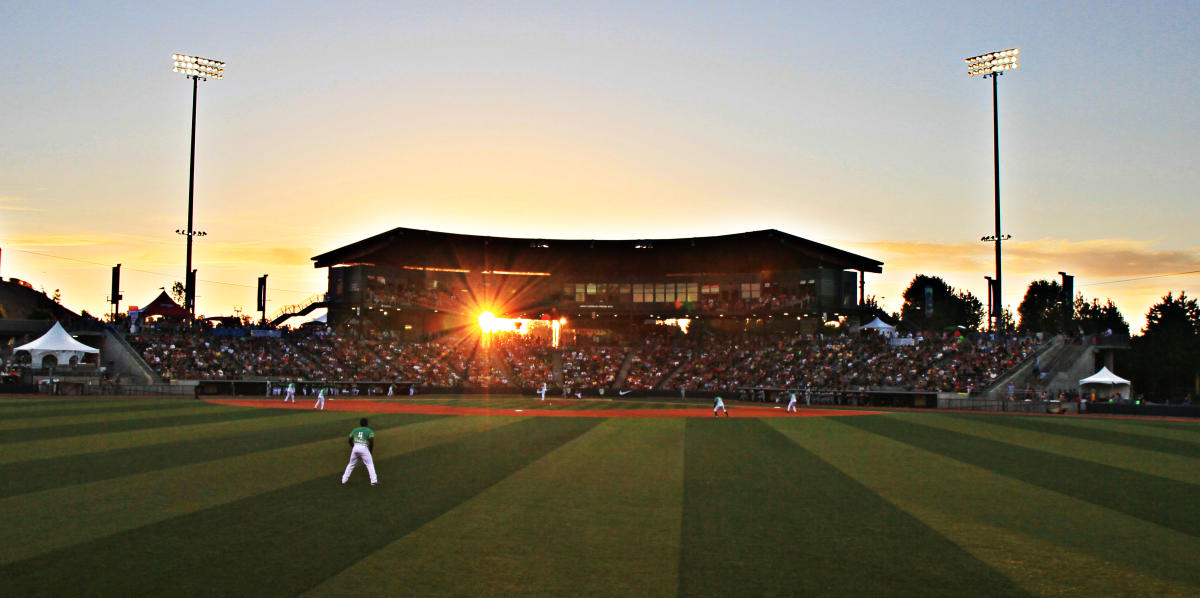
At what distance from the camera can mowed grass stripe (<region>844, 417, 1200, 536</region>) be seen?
14.9 meters

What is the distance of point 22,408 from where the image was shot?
1442 inches

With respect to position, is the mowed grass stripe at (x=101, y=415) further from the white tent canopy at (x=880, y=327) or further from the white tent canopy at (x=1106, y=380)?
the white tent canopy at (x=880, y=327)

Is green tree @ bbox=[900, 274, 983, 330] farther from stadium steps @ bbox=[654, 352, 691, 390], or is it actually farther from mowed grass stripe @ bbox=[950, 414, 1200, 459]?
mowed grass stripe @ bbox=[950, 414, 1200, 459]

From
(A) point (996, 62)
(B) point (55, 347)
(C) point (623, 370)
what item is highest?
(A) point (996, 62)

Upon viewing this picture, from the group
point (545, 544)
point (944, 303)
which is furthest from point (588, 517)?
point (944, 303)

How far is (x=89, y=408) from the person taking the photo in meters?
37.6

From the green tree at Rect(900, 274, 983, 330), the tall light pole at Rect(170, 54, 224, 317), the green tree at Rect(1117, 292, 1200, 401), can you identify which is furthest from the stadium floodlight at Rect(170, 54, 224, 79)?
the green tree at Rect(900, 274, 983, 330)

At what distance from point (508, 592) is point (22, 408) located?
3620 cm

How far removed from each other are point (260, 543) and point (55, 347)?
51.9m

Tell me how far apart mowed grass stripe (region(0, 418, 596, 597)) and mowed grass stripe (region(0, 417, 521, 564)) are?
475 millimetres

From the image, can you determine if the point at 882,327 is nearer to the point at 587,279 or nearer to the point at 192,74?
the point at 587,279

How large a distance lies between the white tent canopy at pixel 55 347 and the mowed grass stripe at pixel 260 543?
46.4m

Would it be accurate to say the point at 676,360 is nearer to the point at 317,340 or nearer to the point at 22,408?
the point at 317,340

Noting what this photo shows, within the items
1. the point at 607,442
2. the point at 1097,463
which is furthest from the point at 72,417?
the point at 1097,463
